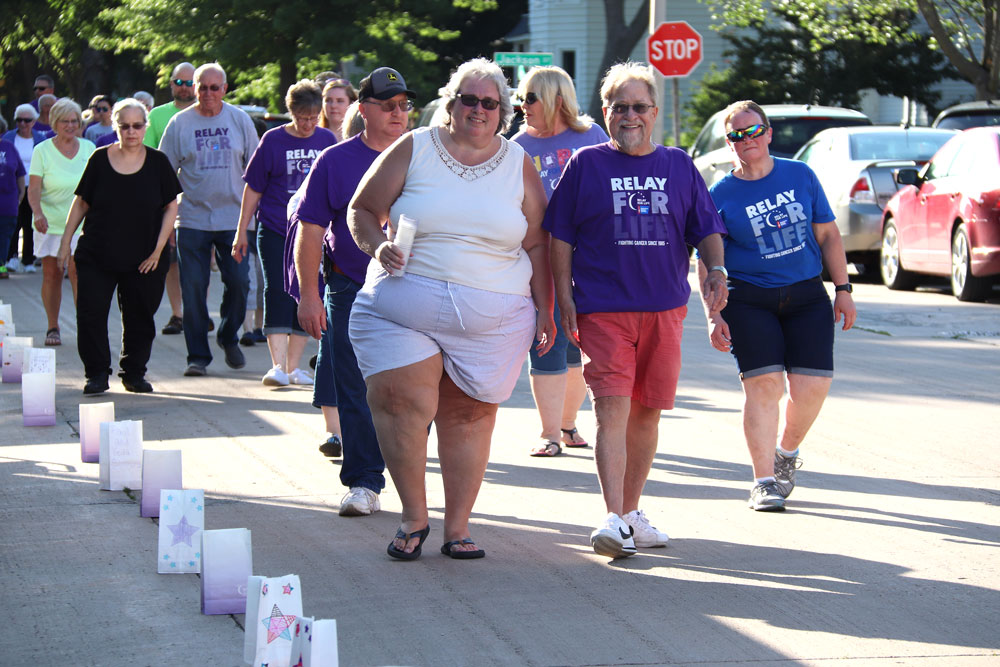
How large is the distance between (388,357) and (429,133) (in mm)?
872

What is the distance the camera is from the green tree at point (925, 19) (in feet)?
89.4

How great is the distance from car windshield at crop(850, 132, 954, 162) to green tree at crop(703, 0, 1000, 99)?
9.57 m

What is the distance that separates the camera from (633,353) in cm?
591

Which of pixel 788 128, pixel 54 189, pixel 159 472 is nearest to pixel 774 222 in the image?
pixel 159 472

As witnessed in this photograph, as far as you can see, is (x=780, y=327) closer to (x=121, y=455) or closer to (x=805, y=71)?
(x=121, y=455)

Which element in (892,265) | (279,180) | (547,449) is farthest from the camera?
(892,265)

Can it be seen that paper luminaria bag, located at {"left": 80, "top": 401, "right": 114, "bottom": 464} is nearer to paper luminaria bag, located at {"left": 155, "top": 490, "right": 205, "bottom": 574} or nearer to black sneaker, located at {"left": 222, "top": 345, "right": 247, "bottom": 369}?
paper luminaria bag, located at {"left": 155, "top": 490, "right": 205, "bottom": 574}

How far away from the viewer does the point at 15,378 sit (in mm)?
10750

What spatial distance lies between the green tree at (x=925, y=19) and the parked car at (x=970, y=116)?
579cm

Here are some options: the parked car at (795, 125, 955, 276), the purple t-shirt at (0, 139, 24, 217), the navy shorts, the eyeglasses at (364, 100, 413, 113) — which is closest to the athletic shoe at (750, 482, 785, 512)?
the navy shorts

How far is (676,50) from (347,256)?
50.1ft

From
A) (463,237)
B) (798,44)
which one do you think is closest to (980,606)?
(463,237)

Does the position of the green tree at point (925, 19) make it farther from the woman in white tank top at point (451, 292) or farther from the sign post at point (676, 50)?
the woman in white tank top at point (451, 292)

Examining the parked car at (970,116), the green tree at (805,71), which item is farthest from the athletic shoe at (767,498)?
the green tree at (805,71)
